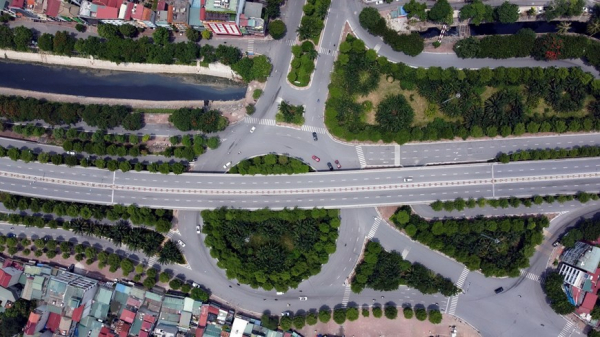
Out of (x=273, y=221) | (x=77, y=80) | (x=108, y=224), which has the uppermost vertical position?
(x=77, y=80)

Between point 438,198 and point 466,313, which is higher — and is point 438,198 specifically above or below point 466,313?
above

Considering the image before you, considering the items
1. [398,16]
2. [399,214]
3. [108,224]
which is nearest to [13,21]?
[108,224]

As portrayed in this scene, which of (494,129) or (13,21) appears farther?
(13,21)

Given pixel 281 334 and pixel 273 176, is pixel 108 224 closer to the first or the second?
pixel 273 176

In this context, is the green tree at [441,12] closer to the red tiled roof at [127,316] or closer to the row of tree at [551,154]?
the row of tree at [551,154]

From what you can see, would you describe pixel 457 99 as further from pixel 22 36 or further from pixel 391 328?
pixel 22 36

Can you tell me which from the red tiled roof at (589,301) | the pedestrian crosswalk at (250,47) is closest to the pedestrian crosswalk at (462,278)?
the red tiled roof at (589,301)

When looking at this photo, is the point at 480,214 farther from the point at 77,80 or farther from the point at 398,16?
the point at 77,80

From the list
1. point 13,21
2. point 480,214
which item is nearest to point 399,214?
point 480,214
